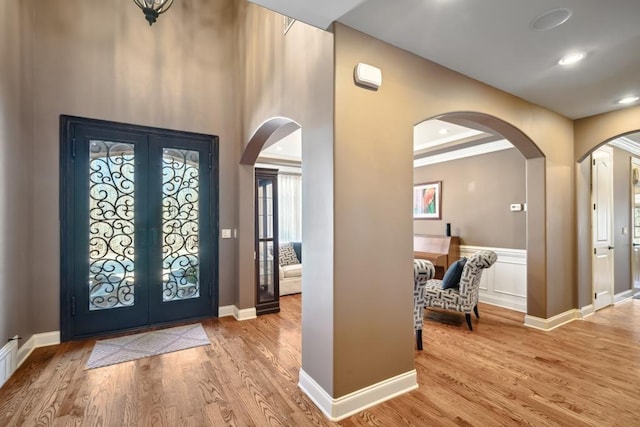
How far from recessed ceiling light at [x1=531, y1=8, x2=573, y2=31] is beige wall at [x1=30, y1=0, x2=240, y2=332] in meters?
3.42

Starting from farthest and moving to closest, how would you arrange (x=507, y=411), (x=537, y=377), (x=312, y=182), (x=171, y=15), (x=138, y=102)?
(x=171, y=15) → (x=138, y=102) → (x=537, y=377) → (x=312, y=182) → (x=507, y=411)

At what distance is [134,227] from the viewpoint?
3635 mm

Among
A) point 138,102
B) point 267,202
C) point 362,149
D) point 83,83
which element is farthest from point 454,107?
point 83,83

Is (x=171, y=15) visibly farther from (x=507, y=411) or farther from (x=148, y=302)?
(x=507, y=411)

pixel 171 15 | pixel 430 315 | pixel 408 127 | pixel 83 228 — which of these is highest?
pixel 171 15

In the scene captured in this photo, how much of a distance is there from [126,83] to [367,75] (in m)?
3.08

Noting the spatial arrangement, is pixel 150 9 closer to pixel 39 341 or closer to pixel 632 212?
pixel 39 341

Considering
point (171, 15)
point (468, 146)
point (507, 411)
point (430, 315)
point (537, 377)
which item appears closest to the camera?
point (507, 411)

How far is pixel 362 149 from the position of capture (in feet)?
7.07

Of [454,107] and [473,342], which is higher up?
[454,107]

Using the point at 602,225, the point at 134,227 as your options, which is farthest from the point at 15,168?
the point at 602,225

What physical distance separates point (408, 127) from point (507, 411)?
7.16ft

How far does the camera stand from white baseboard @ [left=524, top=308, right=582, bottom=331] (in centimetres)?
365

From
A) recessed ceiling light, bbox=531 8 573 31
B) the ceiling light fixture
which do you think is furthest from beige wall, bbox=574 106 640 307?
the ceiling light fixture
